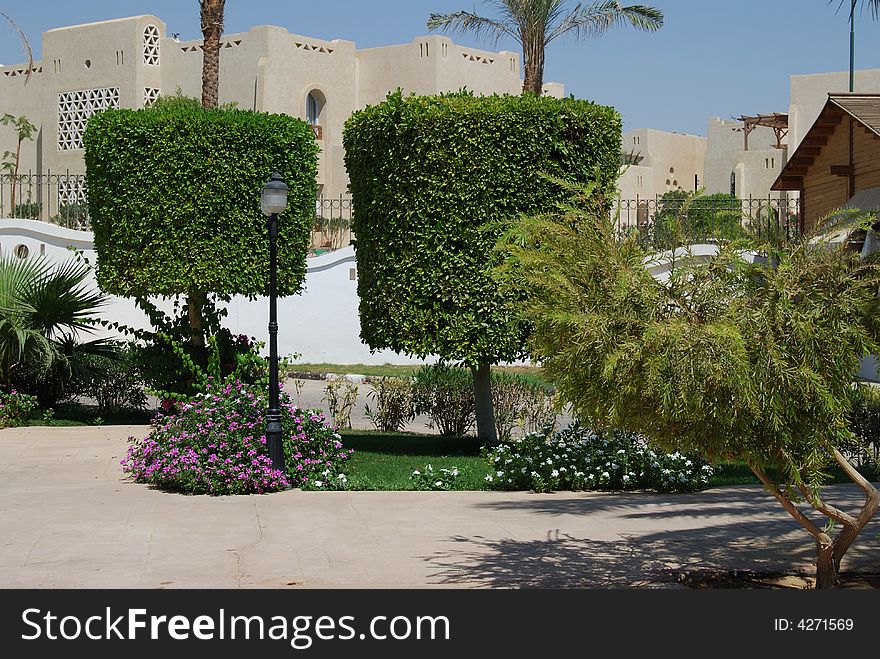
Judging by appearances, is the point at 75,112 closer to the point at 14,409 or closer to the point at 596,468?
the point at 14,409

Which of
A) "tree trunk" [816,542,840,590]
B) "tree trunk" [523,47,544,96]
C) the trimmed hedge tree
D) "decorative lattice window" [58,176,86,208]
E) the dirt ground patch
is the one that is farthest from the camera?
"tree trunk" [523,47,544,96]

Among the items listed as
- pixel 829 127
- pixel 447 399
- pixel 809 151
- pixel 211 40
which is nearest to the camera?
pixel 447 399

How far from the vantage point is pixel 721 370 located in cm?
538

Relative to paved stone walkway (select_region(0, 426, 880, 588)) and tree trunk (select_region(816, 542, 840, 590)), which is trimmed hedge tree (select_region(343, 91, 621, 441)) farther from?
tree trunk (select_region(816, 542, 840, 590))

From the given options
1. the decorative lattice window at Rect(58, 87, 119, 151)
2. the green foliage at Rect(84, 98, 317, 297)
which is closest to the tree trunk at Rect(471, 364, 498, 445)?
the green foliage at Rect(84, 98, 317, 297)

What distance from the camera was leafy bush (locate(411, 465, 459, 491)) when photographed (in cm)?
1059

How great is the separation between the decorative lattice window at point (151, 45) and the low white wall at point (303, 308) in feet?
62.5

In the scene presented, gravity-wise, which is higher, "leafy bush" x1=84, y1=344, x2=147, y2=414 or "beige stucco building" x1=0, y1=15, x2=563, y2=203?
"beige stucco building" x1=0, y1=15, x2=563, y2=203

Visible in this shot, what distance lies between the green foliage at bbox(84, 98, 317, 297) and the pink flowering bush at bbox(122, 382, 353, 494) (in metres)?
2.78

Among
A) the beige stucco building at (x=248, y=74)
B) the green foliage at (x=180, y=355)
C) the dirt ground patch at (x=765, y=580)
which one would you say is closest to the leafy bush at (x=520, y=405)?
the green foliage at (x=180, y=355)

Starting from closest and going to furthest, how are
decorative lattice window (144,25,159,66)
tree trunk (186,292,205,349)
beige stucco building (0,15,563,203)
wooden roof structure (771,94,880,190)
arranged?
tree trunk (186,292,205,349), wooden roof structure (771,94,880,190), beige stucco building (0,15,563,203), decorative lattice window (144,25,159,66)

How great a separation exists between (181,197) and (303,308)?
29.8 feet

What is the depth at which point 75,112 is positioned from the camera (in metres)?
41.0

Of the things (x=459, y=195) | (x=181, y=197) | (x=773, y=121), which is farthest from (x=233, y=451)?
(x=773, y=121)
